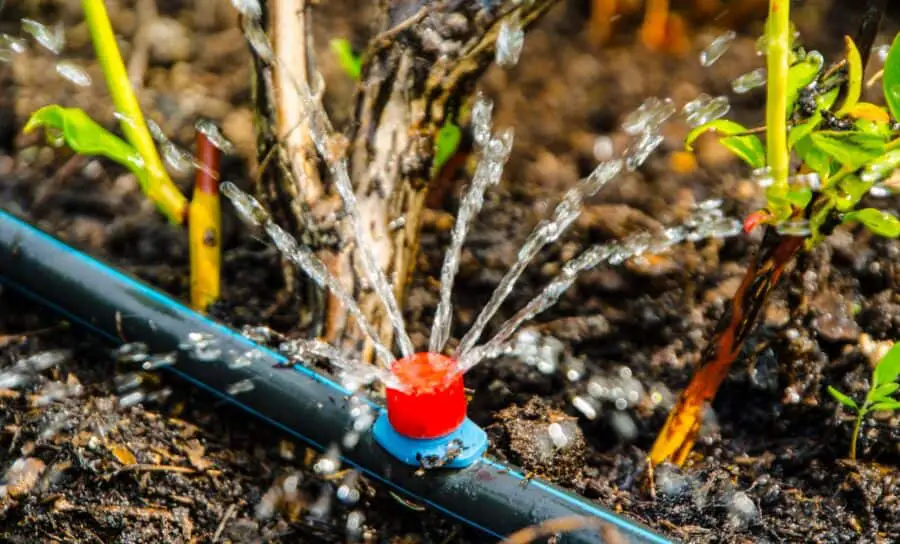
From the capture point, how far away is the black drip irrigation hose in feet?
3.27

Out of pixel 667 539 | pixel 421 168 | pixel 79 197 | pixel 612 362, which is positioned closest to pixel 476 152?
pixel 421 168

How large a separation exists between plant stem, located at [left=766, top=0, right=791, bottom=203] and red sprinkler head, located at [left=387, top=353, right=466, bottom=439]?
1.25ft

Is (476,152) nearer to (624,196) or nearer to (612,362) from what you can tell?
(624,196)

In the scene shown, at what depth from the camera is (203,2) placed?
1959mm

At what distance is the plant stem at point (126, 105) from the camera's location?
1186 mm

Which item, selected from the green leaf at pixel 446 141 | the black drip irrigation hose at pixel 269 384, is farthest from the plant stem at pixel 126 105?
the green leaf at pixel 446 141

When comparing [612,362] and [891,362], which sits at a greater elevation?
[891,362]

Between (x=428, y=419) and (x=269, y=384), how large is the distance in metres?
0.23

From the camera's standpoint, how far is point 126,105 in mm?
1227

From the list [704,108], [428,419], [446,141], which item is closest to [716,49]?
[704,108]

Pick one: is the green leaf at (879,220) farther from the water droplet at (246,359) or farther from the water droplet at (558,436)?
the water droplet at (246,359)

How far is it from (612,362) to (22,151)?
111 cm

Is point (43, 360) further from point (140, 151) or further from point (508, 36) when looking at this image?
point (508, 36)

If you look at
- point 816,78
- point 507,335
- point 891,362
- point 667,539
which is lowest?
point 667,539
